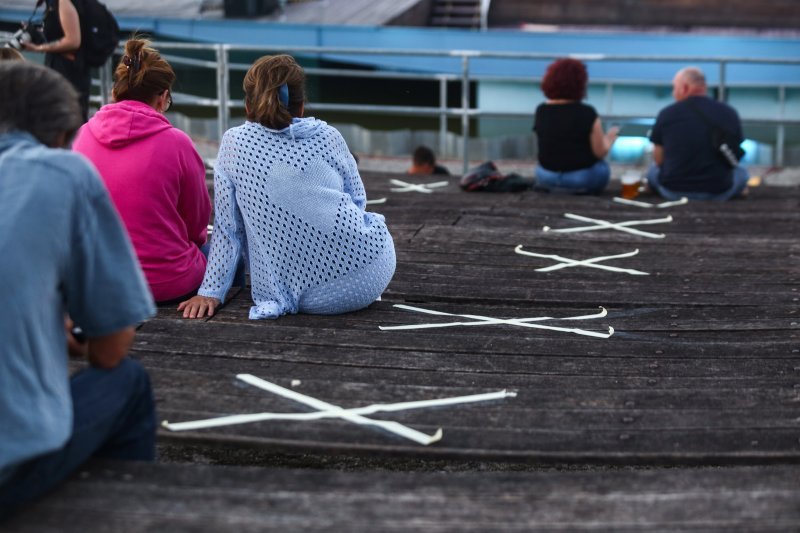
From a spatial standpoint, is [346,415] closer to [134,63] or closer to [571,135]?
[134,63]

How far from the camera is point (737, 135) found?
25.0 ft

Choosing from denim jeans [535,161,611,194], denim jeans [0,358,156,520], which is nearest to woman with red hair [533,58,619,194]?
denim jeans [535,161,611,194]

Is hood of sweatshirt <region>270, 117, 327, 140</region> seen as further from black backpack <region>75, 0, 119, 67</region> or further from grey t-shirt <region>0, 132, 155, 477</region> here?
black backpack <region>75, 0, 119, 67</region>

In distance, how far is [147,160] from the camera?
4.51 meters

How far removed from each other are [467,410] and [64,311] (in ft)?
4.35

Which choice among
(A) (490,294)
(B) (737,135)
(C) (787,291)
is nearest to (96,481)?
(A) (490,294)

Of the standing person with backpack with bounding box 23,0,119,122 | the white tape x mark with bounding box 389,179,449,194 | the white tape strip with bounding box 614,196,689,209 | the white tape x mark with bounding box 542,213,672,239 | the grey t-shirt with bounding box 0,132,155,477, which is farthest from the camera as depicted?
the white tape x mark with bounding box 389,179,449,194

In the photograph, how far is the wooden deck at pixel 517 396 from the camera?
279 cm

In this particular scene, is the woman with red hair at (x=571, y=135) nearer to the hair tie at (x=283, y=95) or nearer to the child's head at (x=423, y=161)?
the child's head at (x=423, y=161)

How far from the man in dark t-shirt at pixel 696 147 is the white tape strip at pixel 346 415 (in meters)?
4.55

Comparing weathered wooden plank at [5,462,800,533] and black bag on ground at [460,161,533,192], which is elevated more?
black bag on ground at [460,161,533,192]

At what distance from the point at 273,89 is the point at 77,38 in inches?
145

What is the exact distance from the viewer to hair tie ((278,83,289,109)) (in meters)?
4.35

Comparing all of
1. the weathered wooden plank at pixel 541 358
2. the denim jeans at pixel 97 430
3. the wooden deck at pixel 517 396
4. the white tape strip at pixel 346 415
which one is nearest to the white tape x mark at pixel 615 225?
the weathered wooden plank at pixel 541 358
